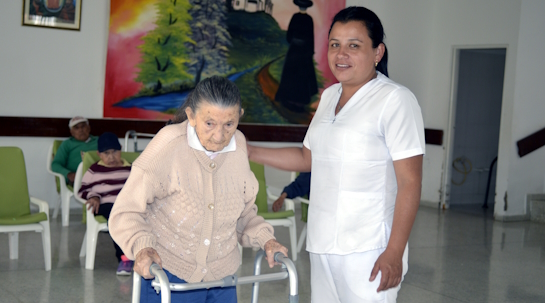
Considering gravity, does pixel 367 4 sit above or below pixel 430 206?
above

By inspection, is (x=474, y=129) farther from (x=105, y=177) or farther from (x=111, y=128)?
(x=105, y=177)

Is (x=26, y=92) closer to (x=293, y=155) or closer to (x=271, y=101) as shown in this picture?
(x=271, y=101)

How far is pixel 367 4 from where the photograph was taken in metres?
8.02

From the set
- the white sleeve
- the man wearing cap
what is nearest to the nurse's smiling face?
the white sleeve

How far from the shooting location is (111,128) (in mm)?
6570

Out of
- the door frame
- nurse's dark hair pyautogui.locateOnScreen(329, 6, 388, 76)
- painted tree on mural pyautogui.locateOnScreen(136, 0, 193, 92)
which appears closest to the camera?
nurse's dark hair pyautogui.locateOnScreen(329, 6, 388, 76)

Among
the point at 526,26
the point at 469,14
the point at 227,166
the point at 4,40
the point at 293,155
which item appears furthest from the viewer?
the point at 469,14

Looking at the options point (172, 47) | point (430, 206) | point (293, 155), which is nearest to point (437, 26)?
point (430, 206)

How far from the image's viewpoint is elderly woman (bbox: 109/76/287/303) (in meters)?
1.73

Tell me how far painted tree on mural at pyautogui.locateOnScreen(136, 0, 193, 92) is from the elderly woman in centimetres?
495

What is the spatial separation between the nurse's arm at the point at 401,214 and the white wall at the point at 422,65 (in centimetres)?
518

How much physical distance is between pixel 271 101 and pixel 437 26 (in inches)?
106

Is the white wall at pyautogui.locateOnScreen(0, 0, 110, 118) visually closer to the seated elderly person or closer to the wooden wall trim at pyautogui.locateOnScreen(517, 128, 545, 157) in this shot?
the seated elderly person

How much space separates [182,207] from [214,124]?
269 mm
